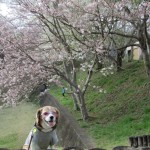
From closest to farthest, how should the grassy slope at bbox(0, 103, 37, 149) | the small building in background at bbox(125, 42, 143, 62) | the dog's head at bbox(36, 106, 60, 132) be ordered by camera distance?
the dog's head at bbox(36, 106, 60, 132) < the grassy slope at bbox(0, 103, 37, 149) < the small building in background at bbox(125, 42, 143, 62)

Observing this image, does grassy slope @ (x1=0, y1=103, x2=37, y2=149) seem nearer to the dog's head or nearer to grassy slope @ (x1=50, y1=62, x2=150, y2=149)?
grassy slope @ (x1=50, y1=62, x2=150, y2=149)

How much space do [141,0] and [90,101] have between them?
6.53 meters

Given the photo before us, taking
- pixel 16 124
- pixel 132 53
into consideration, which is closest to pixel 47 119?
pixel 16 124

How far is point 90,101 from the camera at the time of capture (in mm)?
19062

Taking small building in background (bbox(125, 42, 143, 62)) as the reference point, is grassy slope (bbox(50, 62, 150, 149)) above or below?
below

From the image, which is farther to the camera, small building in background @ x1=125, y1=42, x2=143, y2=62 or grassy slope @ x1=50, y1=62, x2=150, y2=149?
small building in background @ x1=125, y1=42, x2=143, y2=62

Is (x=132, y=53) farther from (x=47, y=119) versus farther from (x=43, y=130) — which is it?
(x=47, y=119)

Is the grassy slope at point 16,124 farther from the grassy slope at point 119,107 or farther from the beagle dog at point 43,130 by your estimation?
the beagle dog at point 43,130

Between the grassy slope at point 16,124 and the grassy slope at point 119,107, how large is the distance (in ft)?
6.67

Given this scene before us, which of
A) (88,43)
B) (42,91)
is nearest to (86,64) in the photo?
(88,43)

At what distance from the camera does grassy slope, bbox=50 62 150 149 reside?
43.0 ft

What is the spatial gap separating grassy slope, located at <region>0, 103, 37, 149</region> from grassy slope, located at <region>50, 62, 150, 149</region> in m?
2.03

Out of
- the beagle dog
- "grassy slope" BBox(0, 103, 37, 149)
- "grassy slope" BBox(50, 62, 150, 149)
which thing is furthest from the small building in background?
the beagle dog

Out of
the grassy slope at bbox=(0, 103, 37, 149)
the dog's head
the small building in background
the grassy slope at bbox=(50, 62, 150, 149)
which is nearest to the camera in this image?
the dog's head
